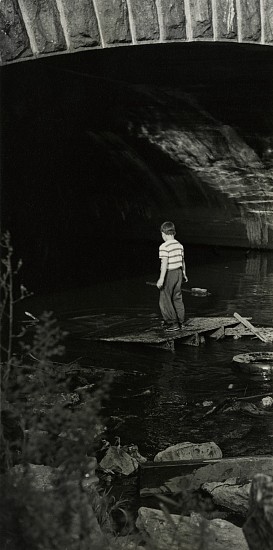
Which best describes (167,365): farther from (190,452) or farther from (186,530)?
(186,530)

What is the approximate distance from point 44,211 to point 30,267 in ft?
19.9

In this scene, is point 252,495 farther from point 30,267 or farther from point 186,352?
point 30,267

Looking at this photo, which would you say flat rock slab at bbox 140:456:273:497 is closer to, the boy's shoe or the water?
the water

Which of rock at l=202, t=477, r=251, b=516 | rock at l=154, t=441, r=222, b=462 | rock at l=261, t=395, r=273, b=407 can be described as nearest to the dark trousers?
rock at l=261, t=395, r=273, b=407

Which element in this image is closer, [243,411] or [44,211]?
[243,411]

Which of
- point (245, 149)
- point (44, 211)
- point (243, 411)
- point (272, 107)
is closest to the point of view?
point (243, 411)

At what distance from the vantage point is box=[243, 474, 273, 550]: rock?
3.31m

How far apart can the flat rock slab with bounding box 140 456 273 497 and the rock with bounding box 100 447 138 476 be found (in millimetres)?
370

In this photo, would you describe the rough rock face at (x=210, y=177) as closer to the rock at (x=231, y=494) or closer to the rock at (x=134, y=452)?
the rock at (x=134, y=452)

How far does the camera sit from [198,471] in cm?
627

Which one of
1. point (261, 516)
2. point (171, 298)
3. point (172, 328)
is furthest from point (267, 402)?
point (261, 516)

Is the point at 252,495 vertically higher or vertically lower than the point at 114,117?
lower

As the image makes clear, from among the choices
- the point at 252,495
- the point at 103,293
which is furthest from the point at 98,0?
the point at 103,293

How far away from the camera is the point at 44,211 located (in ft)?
85.4
